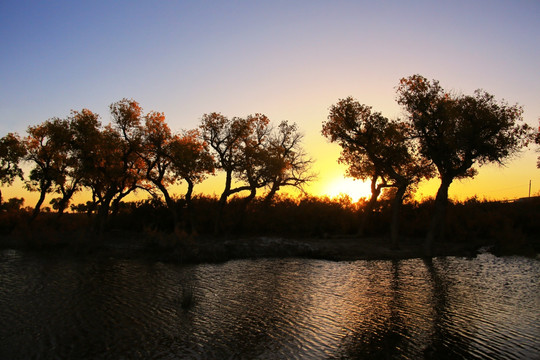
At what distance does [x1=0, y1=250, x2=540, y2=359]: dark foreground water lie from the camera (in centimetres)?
845

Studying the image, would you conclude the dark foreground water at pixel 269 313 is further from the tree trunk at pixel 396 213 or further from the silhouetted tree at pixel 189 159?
the silhouetted tree at pixel 189 159

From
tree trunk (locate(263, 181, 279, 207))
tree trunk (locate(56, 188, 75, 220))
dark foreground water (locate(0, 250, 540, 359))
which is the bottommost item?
dark foreground water (locate(0, 250, 540, 359))

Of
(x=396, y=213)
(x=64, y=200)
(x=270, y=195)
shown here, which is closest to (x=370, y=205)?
(x=396, y=213)

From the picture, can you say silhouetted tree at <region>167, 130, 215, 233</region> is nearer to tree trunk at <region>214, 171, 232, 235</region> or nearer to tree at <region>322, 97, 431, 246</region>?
tree trunk at <region>214, 171, 232, 235</region>

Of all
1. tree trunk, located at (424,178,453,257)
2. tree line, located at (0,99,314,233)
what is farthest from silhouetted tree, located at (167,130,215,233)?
tree trunk, located at (424,178,453,257)

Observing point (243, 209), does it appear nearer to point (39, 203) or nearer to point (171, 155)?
point (171, 155)

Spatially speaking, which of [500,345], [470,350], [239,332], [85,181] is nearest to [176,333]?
[239,332]

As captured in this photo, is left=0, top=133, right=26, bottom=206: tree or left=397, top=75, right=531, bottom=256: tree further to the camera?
left=0, top=133, right=26, bottom=206: tree

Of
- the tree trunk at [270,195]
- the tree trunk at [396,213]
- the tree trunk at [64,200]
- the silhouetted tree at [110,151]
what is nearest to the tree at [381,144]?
the tree trunk at [396,213]

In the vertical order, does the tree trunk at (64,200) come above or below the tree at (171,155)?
below

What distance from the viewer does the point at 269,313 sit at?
1135 centimetres

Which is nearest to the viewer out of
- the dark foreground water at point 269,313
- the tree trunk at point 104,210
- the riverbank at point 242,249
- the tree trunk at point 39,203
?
the dark foreground water at point 269,313

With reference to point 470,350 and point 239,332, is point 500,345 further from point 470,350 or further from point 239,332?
point 239,332

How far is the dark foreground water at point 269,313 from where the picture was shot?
8453mm
